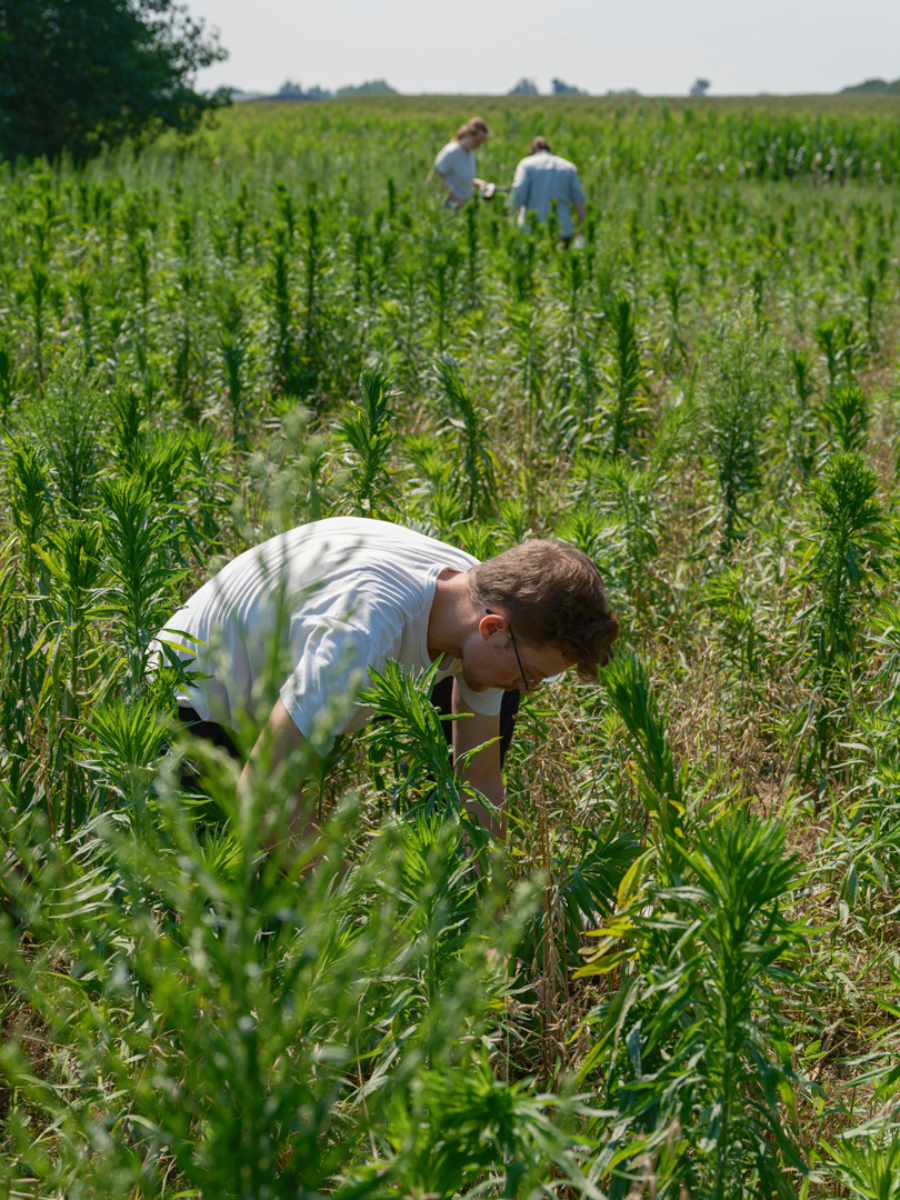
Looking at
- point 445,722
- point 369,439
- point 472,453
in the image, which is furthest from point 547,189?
point 445,722

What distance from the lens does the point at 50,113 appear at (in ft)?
66.6

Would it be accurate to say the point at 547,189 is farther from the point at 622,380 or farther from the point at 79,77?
the point at 79,77

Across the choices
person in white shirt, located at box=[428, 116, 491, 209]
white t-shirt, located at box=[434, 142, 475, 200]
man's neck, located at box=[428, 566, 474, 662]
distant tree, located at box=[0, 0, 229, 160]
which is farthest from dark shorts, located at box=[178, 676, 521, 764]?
distant tree, located at box=[0, 0, 229, 160]

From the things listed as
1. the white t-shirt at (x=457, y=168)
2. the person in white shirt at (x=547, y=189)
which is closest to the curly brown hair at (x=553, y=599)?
the person in white shirt at (x=547, y=189)

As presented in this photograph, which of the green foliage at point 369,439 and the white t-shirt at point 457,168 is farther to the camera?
the white t-shirt at point 457,168

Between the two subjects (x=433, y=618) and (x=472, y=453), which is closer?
(x=433, y=618)

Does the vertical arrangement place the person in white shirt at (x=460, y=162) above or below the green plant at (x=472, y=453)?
above

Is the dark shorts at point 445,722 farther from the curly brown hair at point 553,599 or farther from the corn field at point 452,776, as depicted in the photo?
the curly brown hair at point 553,599

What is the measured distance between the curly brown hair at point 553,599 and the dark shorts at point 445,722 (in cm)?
31

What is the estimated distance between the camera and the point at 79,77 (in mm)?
19906

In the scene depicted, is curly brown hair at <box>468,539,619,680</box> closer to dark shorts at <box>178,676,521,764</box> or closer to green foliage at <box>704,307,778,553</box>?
dark shorts at <box>178,676,521,764</box>

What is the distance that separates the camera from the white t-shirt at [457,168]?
10828 mm

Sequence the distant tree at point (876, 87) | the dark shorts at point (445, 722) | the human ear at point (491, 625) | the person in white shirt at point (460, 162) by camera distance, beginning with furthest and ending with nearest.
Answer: the distant tree at point (876, 87) < the person in white shirt at point (460, 162) < the dark shorts at point (445, 722) < the human ear at point (491, 625)

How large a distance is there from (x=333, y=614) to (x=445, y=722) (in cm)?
89
